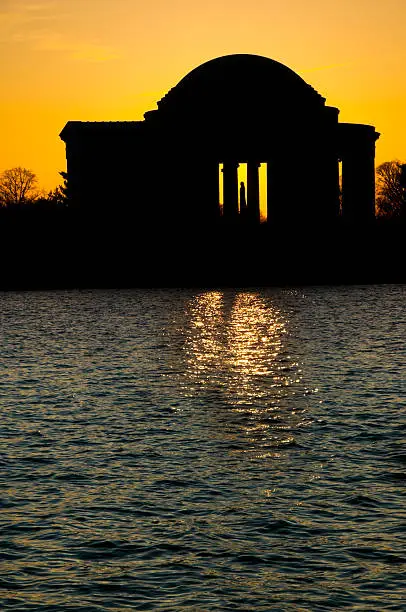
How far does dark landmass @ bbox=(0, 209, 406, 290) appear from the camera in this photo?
6688cm

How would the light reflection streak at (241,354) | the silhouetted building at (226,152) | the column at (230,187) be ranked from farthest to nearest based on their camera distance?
the column at (230,187) → the silhouetted building at (226,152) → the light reflection streak at (241,354)

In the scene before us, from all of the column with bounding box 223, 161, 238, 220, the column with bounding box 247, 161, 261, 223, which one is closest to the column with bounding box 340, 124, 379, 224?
the column with bounding box 247, 161, 261, 223

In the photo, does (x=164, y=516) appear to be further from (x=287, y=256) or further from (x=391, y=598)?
(x=287, y=256)

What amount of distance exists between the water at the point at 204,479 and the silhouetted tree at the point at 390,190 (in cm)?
6882

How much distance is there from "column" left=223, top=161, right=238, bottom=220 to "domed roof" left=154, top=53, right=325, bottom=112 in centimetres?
635

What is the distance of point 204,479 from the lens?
14.6 metres

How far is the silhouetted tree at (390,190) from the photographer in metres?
99.9

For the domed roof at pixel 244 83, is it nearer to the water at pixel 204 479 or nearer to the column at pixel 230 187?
the column at pixel 230 187

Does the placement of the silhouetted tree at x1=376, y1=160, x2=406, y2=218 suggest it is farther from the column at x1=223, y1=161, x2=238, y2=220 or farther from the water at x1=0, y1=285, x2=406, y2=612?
the water at x1=0, y1=285, x2=406, y2=612

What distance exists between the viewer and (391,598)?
9.96 meters

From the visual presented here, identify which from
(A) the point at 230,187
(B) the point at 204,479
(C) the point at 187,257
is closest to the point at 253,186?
(A) the point at 230,187

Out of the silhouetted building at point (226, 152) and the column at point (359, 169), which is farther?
the column at point (359, 169)

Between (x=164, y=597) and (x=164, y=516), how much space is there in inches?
107

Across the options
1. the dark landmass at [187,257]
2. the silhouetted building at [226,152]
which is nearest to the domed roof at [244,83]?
the silhouetted building at [226,152]
